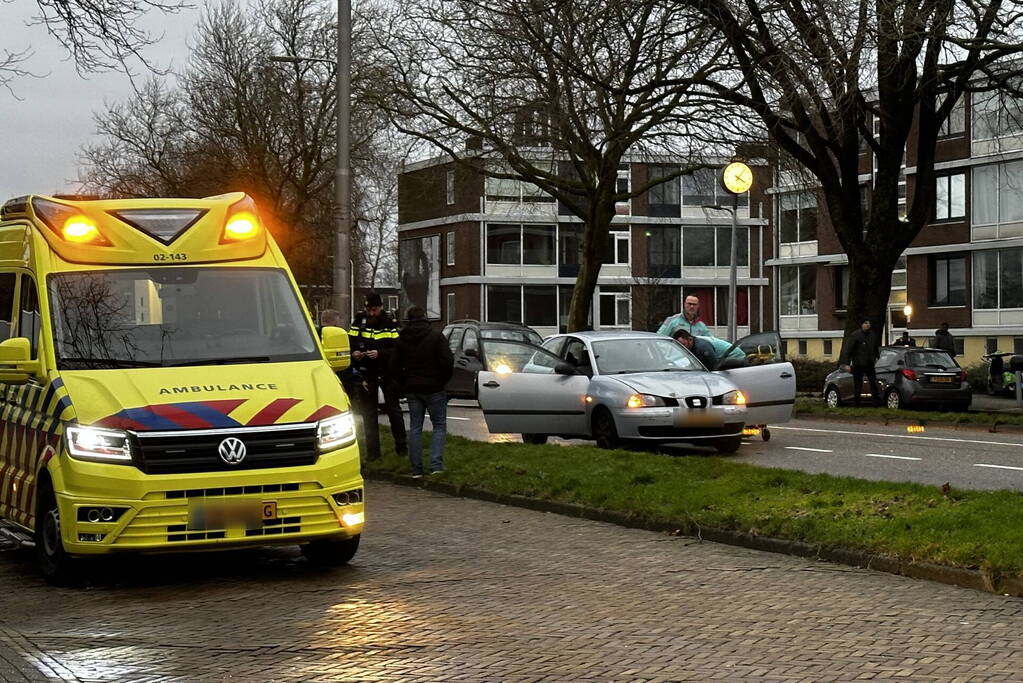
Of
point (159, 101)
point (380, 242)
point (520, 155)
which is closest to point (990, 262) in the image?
point (520, 155)

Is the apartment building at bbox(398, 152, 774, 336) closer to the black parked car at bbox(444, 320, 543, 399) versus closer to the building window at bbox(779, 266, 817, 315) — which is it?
the building window at bbox(779, 266, 817, 315)

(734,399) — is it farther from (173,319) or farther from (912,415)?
(173,319)

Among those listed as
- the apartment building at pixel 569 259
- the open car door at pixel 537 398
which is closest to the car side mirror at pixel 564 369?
the open car door at pixel 537 398

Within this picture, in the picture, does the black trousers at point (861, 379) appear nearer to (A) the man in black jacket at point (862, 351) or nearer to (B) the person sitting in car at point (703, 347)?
(A) the man in black jacket at point (862, 351)

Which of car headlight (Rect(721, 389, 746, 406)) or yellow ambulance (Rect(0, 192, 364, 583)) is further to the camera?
car headlight (Rect(721, 389, 746, 406))

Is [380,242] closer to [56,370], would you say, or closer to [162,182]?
[162,182]

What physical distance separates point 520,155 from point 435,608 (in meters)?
26.7

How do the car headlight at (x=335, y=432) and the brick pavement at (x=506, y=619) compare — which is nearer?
the brick pavement at (x=506, y=619)

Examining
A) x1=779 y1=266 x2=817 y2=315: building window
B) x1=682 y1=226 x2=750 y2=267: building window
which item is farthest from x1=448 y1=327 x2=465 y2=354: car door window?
x1=682 y1=226 x2=750 y2=267: building window

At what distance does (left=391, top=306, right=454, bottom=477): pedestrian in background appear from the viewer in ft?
49.9

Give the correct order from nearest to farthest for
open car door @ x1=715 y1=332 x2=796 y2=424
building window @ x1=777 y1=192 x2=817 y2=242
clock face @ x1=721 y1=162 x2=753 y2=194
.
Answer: open car door @ x1=715 y1=332 x2=796 y2=424, clock face @ x1=721 y1=162 x2=753 y2=194, building window @ x1=777 y1=192 x2=817 y2=242

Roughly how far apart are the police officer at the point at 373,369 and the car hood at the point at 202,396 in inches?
259

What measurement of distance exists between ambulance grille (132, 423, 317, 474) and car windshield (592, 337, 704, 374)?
9.61m

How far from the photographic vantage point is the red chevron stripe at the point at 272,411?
358 inches
